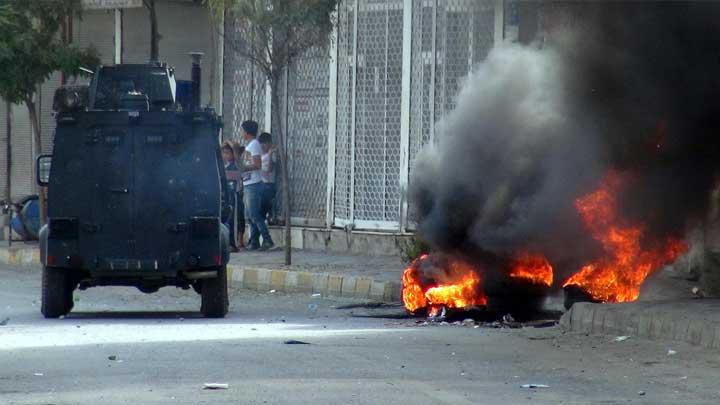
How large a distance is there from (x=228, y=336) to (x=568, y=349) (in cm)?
264

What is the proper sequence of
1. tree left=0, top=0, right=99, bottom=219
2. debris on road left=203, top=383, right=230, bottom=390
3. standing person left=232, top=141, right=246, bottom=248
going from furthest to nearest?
1. standing person left=232, top=141, right=246, bottom=248
2. tree left=0, top=0, right=99, bottom=219
3. debris on road left=203, top=383, right=230, bottom=390

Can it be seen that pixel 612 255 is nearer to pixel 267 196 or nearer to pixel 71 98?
pixel 71 98

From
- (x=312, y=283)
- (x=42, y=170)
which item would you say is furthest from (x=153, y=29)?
(x=42, y=170)

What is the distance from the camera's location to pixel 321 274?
1812 centimetres

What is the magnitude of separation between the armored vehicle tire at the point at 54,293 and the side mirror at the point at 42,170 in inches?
36.5

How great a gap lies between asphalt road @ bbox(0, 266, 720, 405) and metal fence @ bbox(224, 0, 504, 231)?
6.78 metres

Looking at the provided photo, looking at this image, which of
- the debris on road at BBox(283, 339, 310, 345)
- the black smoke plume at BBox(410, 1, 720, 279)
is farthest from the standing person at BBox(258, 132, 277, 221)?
the debris on road at BBox(283, 339, 310, 345)

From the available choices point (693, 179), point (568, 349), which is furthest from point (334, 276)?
point (568, 349)

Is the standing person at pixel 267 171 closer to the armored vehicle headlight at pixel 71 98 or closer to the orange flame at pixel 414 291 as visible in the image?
the armored vehicle headlight at pixel 71 98

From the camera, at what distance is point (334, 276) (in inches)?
704

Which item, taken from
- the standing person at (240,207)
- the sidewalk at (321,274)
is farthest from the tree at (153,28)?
the sidewalk at (321,274)

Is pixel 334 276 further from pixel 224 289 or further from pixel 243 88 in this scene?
pixel 243 88

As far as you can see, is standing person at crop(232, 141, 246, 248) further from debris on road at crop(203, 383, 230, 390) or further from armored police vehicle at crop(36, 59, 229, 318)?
debris on road at crop(203, 383, 230, 390)

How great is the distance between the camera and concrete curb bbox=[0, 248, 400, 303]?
1688 cm
